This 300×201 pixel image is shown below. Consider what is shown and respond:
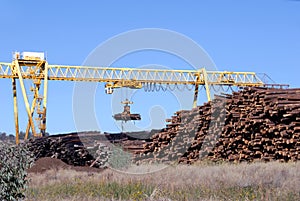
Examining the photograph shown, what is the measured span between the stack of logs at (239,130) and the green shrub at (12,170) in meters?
9.69

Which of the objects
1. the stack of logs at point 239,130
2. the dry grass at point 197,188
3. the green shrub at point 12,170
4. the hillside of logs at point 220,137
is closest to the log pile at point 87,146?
the hillside of logs at point 220,137

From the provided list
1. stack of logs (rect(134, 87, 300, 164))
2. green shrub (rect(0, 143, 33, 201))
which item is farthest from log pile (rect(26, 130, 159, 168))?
green shrub (rect(0, 143, 33, 201))

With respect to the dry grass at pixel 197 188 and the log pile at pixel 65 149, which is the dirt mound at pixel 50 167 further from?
the dry grass at pixel 197 188

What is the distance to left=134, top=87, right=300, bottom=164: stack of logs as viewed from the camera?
1623 centimetres

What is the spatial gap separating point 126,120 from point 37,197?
21916 mm

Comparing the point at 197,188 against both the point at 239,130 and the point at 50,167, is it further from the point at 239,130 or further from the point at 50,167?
the point at 50,167

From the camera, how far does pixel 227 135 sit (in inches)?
739

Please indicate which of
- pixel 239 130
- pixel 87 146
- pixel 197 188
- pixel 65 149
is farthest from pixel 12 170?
pixel 65 149

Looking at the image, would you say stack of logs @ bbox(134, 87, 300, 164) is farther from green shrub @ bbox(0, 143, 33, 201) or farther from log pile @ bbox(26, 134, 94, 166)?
green shrub @ bbox(0, 143, 33, 201)

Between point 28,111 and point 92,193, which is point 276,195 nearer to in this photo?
point 92,193

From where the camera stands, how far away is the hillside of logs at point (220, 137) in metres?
16.4

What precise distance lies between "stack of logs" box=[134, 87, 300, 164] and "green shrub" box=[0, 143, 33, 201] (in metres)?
9.69

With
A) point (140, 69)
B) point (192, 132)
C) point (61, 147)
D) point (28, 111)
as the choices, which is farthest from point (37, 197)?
point (140, 69)

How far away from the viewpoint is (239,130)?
715 inches
